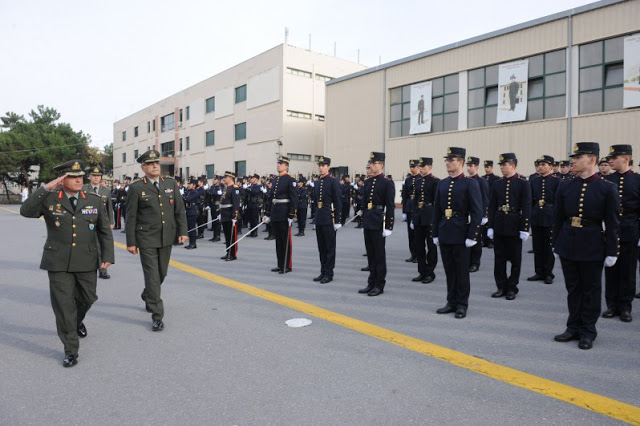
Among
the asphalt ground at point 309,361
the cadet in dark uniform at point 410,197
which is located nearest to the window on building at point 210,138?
the cadet in dark uniform at point 410,197

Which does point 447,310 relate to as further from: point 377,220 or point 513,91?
point 513,91

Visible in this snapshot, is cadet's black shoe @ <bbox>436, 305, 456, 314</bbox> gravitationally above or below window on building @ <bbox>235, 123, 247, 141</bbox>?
below

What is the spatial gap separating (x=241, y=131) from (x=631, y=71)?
96.0 ft

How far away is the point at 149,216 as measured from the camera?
545 cm

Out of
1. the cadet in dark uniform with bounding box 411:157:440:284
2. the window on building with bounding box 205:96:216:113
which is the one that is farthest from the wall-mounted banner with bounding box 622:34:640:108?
the window on building with bounding box 205:96:216:113

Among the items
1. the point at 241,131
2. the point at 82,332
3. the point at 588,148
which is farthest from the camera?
the point at 241,131

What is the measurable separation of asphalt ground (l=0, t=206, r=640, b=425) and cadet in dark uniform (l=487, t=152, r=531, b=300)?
0.35 metres

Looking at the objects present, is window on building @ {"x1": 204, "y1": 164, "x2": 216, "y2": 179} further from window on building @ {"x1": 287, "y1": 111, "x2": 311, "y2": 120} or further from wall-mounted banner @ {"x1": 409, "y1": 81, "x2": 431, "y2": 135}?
wall-mounted banner @ {"x1": 409, "y1": 81, "x2": 431, "y2": 135}

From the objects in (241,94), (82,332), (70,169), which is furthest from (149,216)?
(241,94)

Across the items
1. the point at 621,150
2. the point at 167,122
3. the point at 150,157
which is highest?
the point at 167,122

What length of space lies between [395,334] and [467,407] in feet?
5.41

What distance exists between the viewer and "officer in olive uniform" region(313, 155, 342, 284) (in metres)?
7.86

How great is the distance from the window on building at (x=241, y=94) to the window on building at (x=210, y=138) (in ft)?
16.8

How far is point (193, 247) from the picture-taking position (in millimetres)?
12250
